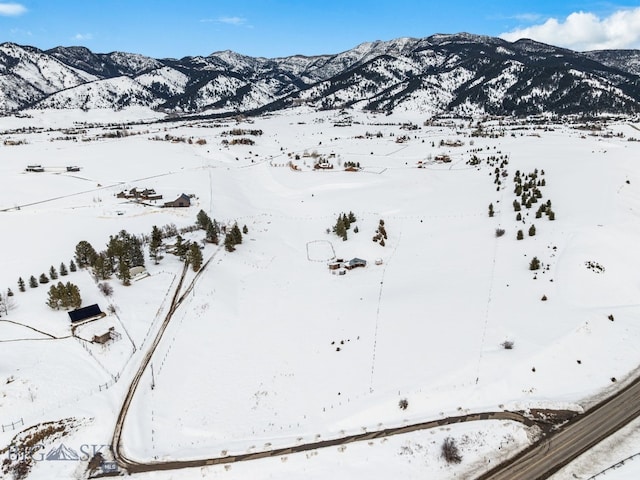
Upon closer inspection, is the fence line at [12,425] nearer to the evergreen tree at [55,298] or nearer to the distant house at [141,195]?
the evergreen tree at [55,298]

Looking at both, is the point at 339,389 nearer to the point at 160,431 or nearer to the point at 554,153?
the point at 160,431

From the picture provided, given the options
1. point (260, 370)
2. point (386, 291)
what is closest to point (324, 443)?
point (260, 370)

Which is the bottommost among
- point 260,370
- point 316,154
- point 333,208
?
point 260,370

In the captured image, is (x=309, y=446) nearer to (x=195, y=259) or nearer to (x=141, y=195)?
(x=195, y=259)

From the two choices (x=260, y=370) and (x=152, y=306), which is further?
(x=152, y=306)

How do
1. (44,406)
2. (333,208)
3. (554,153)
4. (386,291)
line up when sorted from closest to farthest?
(44,406) → (386,291) → (333,208) → (554,153)

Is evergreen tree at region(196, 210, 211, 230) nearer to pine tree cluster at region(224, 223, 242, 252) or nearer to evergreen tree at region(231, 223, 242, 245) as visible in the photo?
pine tree cluster at region(224, 223, 242, 252)

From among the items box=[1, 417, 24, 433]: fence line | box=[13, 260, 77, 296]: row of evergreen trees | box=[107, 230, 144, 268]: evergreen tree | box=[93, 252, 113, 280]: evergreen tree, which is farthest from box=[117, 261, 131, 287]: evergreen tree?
box=[1, 417, 24, 433]: fence line

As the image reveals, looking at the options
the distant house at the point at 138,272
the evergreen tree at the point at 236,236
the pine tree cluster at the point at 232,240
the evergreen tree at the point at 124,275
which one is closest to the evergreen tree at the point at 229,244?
the pine tree cluster at the point at 232,240
